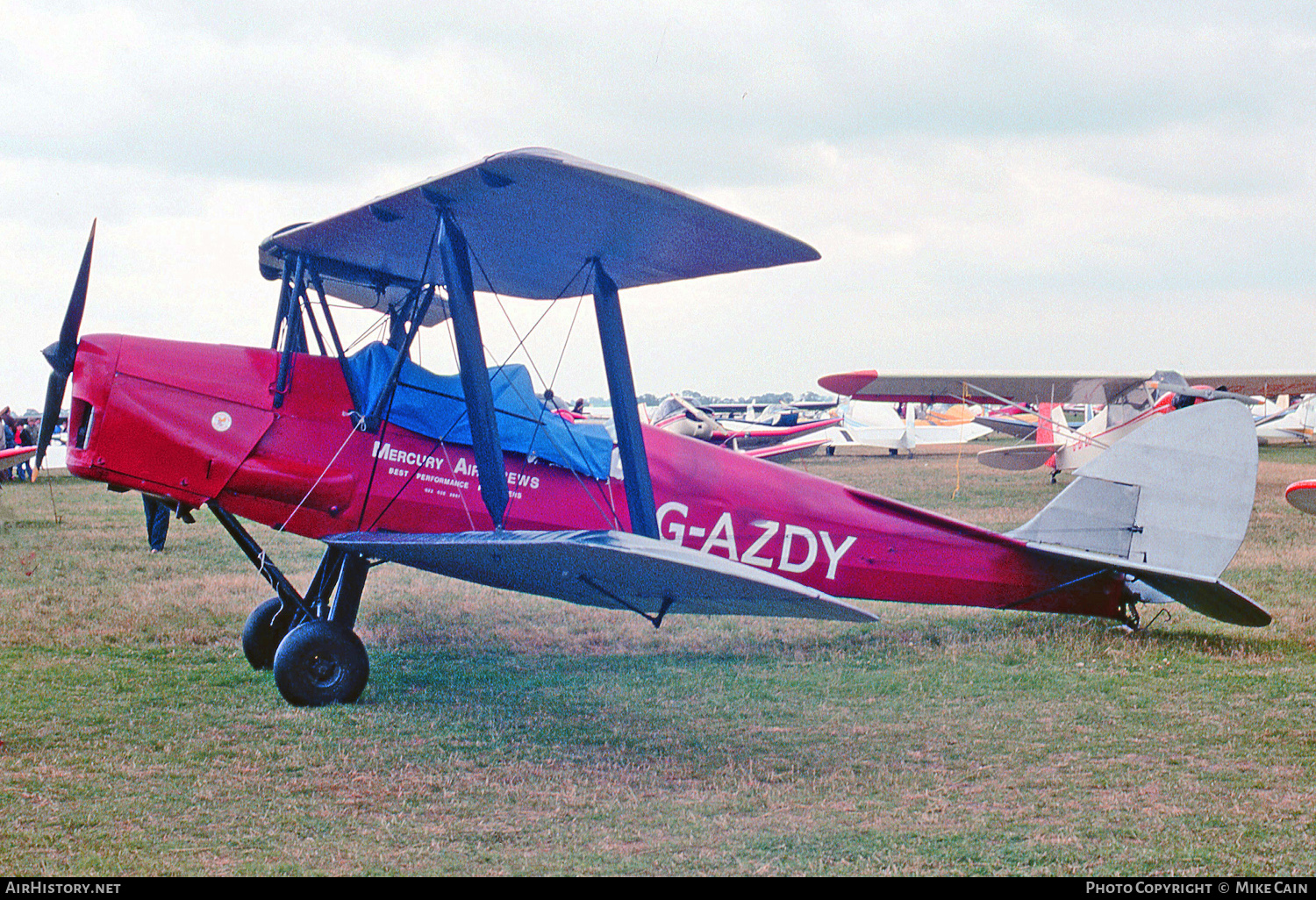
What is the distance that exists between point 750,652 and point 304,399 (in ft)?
10.5

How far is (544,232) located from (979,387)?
646 inches

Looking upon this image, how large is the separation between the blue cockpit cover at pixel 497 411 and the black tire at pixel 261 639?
5.25 feet

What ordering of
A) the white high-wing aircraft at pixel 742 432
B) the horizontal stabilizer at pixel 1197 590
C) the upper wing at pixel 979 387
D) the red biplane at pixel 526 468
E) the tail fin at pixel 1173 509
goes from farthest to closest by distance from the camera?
the white high-wing aircraft at pixel 742 432 < the upper wing at pixel 979 387 < the tail fin at pixel 1173 509 < the horizontal stabilizer at pixel 1197 590 < the red biplane at pixel 526 468

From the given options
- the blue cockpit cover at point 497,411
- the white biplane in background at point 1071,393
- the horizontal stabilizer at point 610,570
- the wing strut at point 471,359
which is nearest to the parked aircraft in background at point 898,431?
the white biplane in background at point 1071,393

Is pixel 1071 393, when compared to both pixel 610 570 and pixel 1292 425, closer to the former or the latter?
pixel 610 570

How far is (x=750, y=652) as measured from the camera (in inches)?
252

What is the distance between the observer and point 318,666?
5.05 metres

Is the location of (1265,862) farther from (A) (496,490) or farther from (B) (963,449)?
(B) (963,449)

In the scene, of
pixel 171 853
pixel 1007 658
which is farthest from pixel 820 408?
pixel 171 853

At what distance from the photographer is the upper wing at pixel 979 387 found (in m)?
18.4

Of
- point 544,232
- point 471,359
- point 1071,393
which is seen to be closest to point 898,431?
point 1071,393

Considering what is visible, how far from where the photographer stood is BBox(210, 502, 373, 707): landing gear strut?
16.4ft

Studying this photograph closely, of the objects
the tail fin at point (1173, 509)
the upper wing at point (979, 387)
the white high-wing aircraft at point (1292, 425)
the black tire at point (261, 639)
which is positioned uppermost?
the white high-wing aircraft at point (1292, 425)

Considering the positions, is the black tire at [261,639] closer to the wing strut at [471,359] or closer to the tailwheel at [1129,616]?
the wing strut at [471,359]
